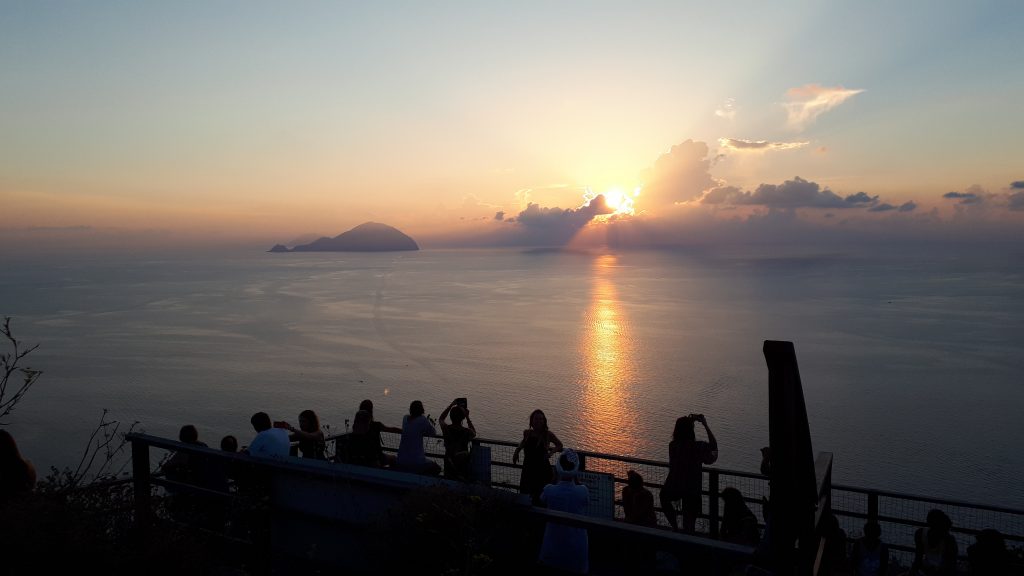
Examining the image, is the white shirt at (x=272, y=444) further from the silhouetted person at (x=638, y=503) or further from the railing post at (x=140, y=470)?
the silhouetted person at (x=638, y=503)

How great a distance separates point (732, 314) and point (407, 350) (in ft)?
184

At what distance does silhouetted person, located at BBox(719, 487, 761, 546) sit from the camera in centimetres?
705

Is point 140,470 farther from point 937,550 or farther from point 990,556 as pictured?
point 937,550

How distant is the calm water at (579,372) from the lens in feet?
141

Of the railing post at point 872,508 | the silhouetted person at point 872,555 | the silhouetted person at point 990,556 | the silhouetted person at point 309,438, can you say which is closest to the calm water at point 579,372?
the silhouetted person at point 872,555

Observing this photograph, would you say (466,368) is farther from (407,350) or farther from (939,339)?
(939,339)

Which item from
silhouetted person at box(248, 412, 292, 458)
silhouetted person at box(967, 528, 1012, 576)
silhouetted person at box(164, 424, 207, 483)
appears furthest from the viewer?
silhouetted person at box(164, 424, 207, 483)

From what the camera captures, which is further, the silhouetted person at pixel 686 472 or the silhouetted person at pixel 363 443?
the silhouetted person at pixel 363 443

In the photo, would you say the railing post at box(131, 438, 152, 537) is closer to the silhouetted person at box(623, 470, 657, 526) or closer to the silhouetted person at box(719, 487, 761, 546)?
the silhouetted person at box(623, 470, 657, 526)

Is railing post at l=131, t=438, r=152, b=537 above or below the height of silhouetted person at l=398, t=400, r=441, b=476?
above

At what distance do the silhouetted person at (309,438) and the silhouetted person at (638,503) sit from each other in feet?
11.1

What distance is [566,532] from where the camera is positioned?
529 centimetres

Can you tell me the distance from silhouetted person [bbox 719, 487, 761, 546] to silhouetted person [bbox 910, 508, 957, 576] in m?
1.68

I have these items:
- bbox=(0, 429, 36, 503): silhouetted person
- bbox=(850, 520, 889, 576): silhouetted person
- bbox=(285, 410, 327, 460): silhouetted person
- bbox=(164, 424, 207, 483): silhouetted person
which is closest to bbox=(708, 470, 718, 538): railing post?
bbox=(850, 520, 889, 576): silhouetted person
